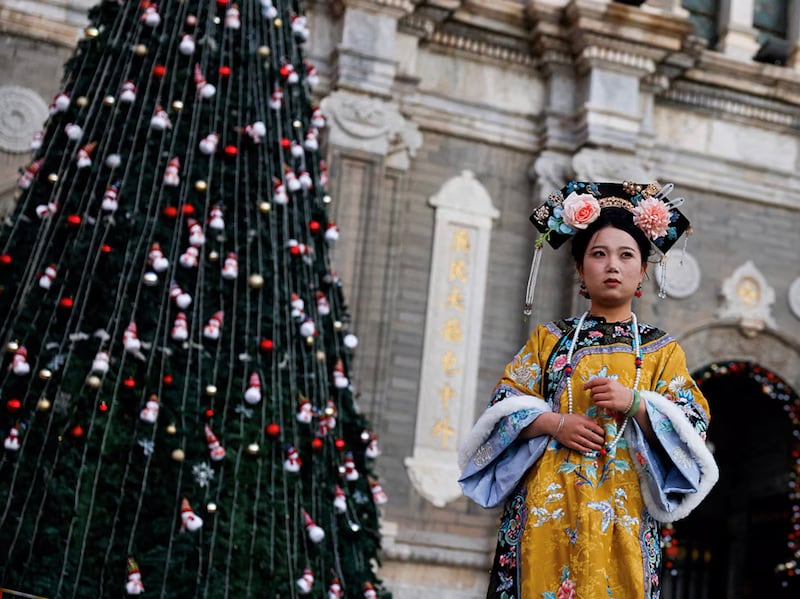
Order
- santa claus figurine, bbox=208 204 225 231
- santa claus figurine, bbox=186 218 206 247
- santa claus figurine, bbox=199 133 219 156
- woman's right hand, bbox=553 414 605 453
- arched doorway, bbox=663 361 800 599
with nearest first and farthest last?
1. woman's right hand, bbox=553 414 605 453
2. santa claus figurine, bbox=186 218 206 247
3. santa claus figurine, bbox=208 204 225 231
4. santa claus figurine, bbox=199 133 219 156
5. arched doorway, bbox=663 361 800 599

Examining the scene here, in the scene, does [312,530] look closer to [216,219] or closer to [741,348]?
[216,219]

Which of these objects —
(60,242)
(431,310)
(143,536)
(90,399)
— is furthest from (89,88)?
(431,310)

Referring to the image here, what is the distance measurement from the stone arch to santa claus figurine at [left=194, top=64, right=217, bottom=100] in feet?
21.7

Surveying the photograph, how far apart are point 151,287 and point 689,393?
330 centimetres

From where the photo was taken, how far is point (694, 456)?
10.9 ft

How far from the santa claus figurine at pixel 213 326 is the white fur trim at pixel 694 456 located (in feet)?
9.97

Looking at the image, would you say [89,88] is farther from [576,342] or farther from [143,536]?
[576,342]

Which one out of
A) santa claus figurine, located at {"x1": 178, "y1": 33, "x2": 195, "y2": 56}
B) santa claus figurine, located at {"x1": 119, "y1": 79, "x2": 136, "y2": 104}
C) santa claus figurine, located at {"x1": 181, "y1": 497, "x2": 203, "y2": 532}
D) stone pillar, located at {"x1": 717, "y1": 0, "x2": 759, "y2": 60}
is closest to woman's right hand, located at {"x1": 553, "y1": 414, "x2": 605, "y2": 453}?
santa claus figurine, located at {"x1": 181, "y1": 497, "x2": 203, "y2": 532}

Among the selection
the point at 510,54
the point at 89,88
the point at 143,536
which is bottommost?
the point at 143,536

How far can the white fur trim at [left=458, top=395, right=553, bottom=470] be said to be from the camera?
11.5 ft

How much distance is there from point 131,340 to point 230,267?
2.15 feet

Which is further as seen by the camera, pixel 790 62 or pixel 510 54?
pixel 790 62

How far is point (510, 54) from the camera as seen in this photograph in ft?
38.0

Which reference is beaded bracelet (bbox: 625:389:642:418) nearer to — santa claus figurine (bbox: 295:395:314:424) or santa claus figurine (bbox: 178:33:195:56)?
santa claus figurine (bbox: 295:395:314:424)
